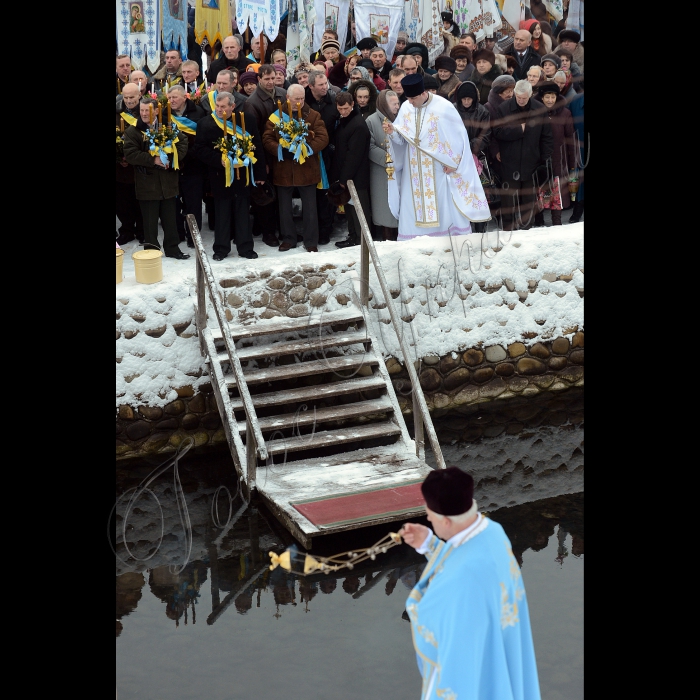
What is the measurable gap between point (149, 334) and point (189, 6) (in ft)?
20.7

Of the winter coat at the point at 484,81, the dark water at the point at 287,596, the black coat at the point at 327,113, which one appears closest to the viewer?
the dark water at the point at 287,596

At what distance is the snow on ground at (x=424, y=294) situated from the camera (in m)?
8.73

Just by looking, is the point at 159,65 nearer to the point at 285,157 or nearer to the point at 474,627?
the point at 285,157

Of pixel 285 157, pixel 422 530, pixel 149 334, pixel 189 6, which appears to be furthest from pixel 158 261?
pixel 189 6

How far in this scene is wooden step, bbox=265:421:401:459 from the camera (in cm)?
823

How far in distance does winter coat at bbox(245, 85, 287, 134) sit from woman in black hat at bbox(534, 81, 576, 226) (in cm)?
254

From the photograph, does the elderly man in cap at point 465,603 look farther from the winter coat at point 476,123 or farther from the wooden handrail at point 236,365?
the winter coat at point 476,123

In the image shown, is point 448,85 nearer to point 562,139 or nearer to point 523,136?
point 523,136

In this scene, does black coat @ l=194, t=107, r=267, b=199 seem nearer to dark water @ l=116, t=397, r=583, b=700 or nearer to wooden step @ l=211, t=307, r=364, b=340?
wooden step @ l=211, t=307, r=364, b=340

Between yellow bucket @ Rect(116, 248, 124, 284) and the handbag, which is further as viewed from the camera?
the handbag

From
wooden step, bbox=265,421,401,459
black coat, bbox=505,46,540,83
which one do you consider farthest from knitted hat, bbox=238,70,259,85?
wooden step, bbox=265,421,401,459

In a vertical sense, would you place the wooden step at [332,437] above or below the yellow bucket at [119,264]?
below

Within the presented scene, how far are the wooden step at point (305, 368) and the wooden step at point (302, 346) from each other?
11 centimetres

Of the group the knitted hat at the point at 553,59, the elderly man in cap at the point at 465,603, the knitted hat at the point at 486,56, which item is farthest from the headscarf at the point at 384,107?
the elderly man in cap at the point at 465,603
